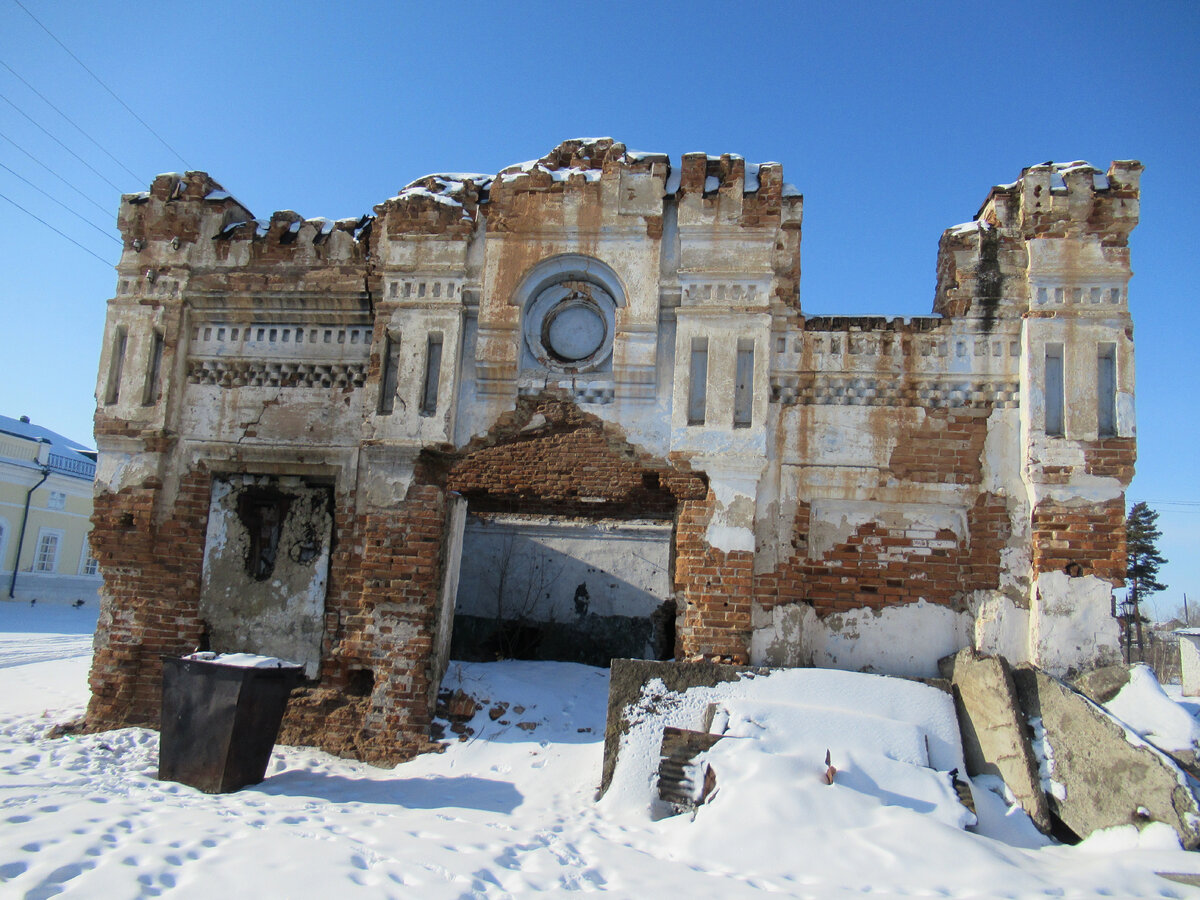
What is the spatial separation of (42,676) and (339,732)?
16.0ft

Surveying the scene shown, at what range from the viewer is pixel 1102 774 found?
5.13m

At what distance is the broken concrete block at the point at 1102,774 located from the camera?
478 cm

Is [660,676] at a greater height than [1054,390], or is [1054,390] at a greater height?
[1054,390]

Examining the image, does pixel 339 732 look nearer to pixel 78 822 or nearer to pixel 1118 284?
pixel 78 822

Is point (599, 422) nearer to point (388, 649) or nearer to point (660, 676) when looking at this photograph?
point (660, 676)

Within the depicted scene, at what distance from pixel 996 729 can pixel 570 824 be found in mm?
3022

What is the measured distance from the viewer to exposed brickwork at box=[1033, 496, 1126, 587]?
635cm

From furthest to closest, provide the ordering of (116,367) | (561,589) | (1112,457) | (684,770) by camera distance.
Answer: (561,589) < (116,367) < (1112,457) < (684,770)

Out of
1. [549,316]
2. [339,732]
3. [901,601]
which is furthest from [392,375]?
[901,601]

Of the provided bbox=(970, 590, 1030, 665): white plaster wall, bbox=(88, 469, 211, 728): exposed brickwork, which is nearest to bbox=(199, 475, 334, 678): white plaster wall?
bbox=(88, 469, 211, 728): exposed brickwork

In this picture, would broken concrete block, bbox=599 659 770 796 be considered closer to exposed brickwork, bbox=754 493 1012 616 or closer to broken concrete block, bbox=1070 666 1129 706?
exposed brickwork, bbox=754 493 1012 616

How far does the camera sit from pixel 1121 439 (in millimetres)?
6465

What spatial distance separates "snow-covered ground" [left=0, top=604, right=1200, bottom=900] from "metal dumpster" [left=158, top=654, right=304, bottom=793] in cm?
18

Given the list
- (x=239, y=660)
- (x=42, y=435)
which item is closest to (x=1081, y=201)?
(x=239, y=660)
